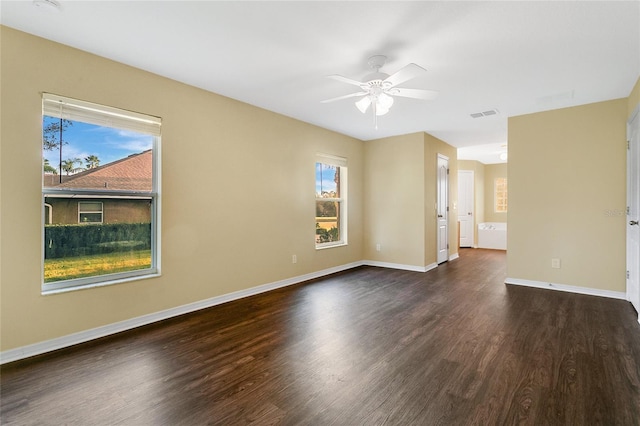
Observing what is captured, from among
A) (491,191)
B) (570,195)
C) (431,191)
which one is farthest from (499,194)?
(570,195)

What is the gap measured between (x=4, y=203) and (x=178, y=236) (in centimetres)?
137

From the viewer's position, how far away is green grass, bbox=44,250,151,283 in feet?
8.61

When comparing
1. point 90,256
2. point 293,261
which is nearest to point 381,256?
point 293,261

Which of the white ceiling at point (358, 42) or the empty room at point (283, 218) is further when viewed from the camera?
the white ceiling at point (358, 42)

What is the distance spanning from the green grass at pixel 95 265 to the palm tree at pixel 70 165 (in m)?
0.78

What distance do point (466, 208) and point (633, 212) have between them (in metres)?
5.36

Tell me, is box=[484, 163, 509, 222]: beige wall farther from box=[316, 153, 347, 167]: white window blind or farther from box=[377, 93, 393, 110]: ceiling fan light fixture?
box=[377, 93, 393, 110]: ceiling fan light fixture

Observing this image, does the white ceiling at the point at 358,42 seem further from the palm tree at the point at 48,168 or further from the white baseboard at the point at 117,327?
the white baseboard at the point at 117,327

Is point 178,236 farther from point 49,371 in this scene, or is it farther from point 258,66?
point 258,66

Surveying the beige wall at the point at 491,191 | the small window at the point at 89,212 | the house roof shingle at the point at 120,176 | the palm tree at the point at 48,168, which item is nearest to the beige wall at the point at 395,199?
the house roof shingle at the point at 120,176

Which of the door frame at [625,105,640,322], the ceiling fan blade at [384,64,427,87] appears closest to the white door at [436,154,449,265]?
the door frame at [625,105,640,322]

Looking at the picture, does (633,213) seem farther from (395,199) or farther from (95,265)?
(95,265)

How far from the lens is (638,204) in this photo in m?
3.27

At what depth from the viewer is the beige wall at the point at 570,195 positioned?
390 centimetres
